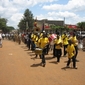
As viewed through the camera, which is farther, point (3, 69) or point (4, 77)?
point (3, 69)

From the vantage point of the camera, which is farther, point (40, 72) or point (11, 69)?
point (11, 69)

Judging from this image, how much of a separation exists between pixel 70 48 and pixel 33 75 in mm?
2575

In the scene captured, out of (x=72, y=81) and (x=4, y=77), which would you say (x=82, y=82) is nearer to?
(x=72, y=81)

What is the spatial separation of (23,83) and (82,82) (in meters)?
2.12

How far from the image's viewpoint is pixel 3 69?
11.3m

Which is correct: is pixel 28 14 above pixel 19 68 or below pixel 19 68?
above

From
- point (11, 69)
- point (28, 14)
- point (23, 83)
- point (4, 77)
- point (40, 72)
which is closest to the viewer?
point (23, 83)

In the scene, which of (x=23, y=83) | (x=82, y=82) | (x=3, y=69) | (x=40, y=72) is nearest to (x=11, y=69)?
(x=3, y=69)

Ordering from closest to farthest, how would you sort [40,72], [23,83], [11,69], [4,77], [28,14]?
[23,83] → [4,77] → [40,72] → [11,69] → [28,14]

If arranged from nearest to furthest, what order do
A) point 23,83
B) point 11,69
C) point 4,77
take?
point 23,83
point 4,77
point 11,69

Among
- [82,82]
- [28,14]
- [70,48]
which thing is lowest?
[82,82]

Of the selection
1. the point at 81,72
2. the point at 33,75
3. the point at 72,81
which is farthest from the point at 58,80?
the point at 81,72

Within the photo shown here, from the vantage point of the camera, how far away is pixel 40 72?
1048 cm

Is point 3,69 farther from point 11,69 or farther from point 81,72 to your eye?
point 81,72
